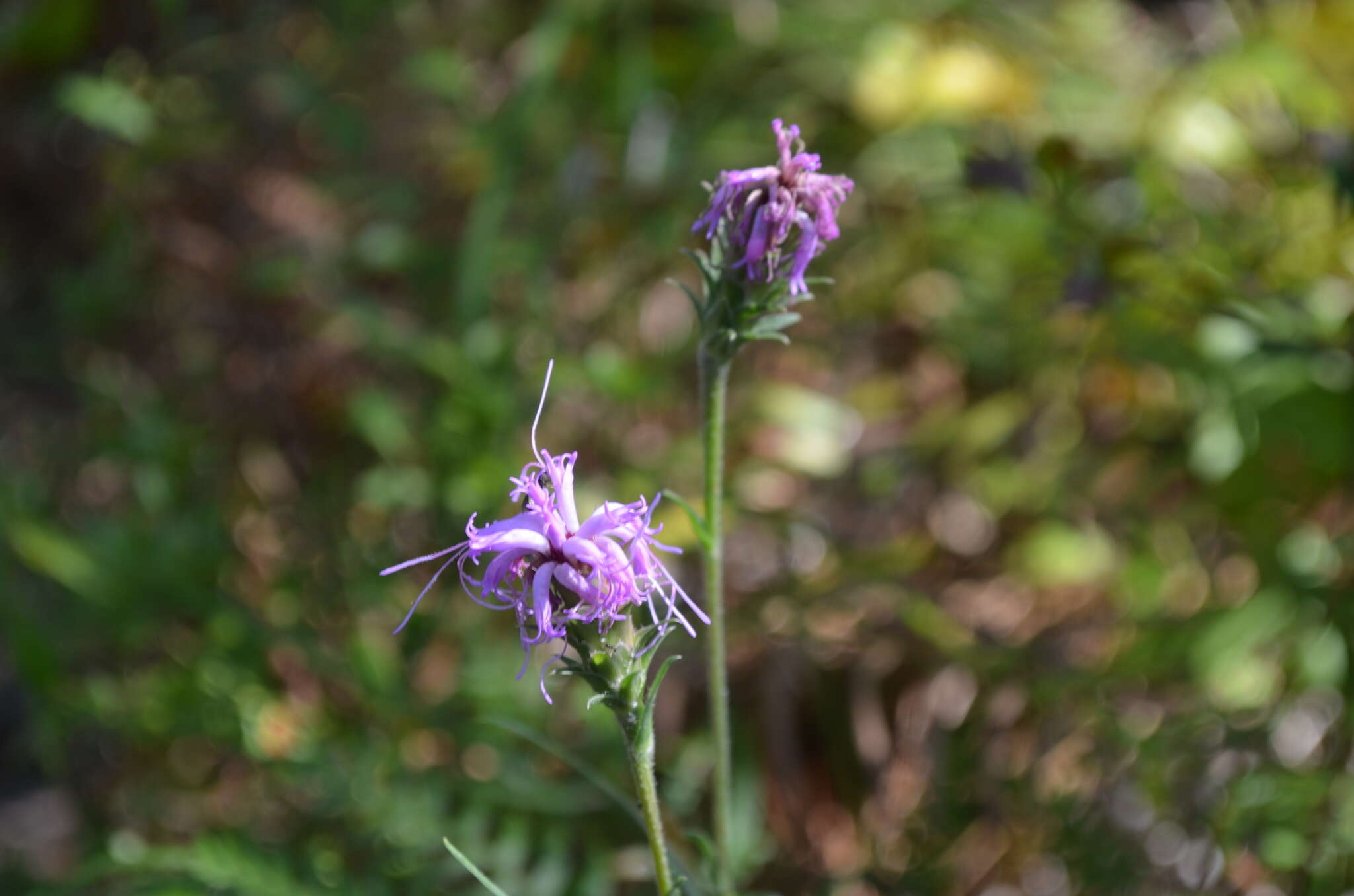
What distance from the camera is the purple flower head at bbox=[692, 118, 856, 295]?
1258 mm

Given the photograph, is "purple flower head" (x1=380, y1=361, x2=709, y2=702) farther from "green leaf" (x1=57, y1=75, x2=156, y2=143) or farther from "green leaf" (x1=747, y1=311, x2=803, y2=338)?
"green leaf" (x1=57, y1=75, x2=156, y2=143)

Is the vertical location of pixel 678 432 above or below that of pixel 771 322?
below

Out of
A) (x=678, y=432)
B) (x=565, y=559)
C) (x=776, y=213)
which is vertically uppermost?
(x=776, y=213)

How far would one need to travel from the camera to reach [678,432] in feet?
9.44

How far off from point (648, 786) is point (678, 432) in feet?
5.58

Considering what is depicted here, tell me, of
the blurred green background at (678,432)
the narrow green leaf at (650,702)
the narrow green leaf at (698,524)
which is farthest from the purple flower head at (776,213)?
the blurred green background at (678,432)

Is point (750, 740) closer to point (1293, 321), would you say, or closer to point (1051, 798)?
point (1051, 798)

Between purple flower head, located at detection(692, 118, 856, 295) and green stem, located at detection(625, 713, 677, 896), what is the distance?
20.1 inches

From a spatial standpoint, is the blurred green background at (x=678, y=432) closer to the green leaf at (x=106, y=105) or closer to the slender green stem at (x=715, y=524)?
the green leaf at (x=106, y=105)

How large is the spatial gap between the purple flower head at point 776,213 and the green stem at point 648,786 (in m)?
0.51

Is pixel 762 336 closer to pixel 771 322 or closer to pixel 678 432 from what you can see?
pixel 771 322

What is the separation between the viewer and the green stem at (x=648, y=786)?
121cm

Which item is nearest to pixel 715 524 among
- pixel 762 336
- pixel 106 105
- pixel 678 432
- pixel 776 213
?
pixel 762 336

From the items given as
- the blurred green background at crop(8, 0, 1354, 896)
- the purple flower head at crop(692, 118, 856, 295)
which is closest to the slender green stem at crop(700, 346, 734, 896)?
the purple flower head at crop(692, 118, 856, 295)
